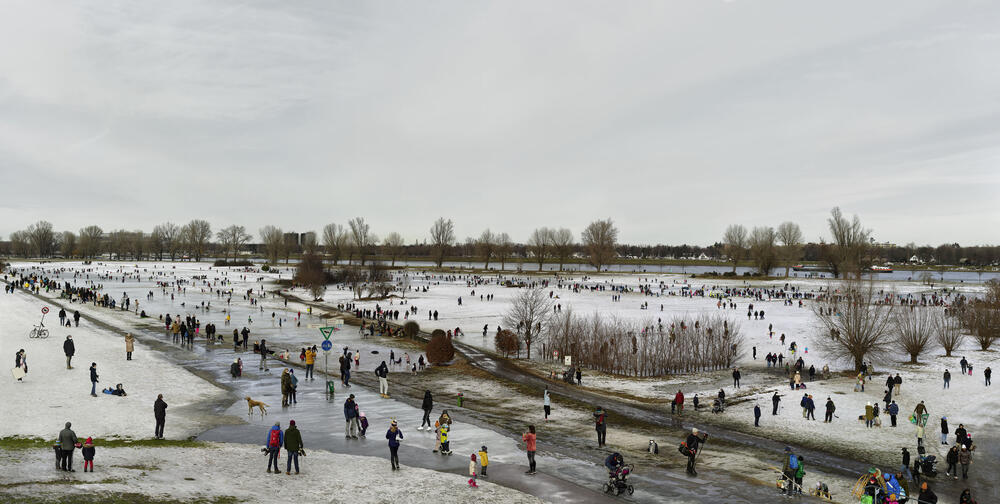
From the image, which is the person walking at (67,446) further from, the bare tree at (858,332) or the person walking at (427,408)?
the bare tree at (858,332)

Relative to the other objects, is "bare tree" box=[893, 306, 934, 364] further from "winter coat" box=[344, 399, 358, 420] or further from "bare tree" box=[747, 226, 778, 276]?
"bare tree" box=[747, 226, 778, 276]

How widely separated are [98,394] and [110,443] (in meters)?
8.76

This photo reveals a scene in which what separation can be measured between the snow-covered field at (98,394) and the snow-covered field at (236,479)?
13.3ft

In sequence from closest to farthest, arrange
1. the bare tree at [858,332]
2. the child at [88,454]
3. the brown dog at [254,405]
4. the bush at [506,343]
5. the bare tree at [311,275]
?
the child at [88,454], the brown dog at [254,405], the bare tree at [858,332], the bush at [506,343], the bare tree at [311,275]

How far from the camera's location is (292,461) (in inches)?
651

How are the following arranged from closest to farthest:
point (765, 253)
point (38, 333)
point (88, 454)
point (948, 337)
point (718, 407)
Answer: point (88, 454)
point (718, 407)
point (38, 333)
point (948, 337)
point (765, 253)

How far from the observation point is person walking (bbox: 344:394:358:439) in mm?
19391

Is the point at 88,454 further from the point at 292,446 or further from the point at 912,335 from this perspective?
the point at 912,335

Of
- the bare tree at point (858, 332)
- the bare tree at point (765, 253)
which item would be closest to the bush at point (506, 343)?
the bare tree at point (858, 332)

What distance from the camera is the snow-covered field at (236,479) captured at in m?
13.1

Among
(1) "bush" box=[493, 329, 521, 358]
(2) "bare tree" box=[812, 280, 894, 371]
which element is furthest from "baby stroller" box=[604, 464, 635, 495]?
(2) "bare tree" box=[812, 280, 894, 371]

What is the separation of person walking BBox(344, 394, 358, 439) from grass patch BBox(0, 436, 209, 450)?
429 centimetres

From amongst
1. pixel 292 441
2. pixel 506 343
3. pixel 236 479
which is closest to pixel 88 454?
pixel 236 479

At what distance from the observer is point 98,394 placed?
2452cm
